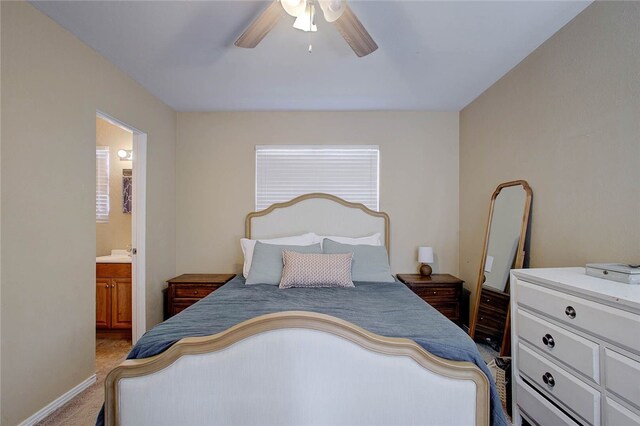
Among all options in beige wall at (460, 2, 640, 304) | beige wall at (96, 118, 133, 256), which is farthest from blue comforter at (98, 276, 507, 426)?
beige wall at (96, 118, 133, 256)

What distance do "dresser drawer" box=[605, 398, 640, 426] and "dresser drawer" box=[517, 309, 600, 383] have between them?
0.10 meters

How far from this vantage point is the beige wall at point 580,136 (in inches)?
65.7

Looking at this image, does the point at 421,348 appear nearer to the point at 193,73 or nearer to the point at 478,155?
the point at 478,155

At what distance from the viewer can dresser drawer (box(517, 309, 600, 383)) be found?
1393 millimetres

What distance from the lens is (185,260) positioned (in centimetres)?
374

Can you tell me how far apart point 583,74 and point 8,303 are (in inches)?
144

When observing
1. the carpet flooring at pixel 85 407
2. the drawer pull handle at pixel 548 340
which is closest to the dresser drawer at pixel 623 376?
the drawer pull handle at pixel 548 340

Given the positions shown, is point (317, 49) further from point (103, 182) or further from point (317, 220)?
point (103, 182)

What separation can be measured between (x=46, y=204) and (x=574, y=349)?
3.09 meters

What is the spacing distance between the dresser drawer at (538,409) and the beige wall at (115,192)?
415 centimetres

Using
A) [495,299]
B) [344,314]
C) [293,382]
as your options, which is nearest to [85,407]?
[293,382]

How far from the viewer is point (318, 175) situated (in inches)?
148

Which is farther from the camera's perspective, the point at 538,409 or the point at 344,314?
the point at 344,314

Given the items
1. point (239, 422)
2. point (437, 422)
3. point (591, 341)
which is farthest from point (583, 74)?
point (239, 422)
